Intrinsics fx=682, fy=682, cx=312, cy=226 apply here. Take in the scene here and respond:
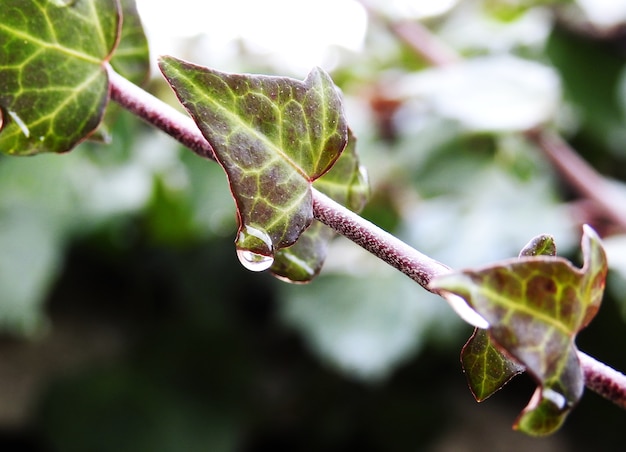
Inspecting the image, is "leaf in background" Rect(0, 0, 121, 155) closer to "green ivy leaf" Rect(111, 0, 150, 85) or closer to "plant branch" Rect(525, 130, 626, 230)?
"green ivy leaf" Rect(111, 0, 150, 85)

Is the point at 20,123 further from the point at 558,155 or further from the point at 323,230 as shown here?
the point at 558,155

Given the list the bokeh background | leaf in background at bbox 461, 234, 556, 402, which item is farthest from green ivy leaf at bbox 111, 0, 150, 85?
the bokeh background

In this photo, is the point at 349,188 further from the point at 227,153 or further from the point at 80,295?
the point at 80,295

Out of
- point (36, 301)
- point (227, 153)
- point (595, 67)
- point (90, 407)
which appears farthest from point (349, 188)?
point (90, 407)

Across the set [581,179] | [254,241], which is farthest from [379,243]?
[581,179]

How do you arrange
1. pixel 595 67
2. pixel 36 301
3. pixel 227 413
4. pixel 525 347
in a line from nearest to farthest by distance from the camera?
pixel 525 347 < pixel 36 301 < pixel 595 67 < pixel 227 413

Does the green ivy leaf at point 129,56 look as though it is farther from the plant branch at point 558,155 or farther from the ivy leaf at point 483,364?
the plant branch at point 558,155
